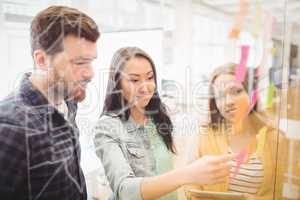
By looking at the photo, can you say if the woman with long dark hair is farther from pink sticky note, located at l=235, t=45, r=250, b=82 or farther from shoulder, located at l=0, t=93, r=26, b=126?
shoulder, located at l=0, t=93, r=26, b=126

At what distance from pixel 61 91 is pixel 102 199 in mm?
447

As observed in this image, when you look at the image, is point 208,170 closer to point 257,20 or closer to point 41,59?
point 257,20

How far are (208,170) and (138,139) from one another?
0.27 meters

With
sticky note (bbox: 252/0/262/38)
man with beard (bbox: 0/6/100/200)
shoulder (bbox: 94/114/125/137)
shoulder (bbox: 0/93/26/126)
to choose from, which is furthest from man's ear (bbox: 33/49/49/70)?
sticky note (bbox: 252/0/262/38)

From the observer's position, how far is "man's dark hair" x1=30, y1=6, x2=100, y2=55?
1.11 metres

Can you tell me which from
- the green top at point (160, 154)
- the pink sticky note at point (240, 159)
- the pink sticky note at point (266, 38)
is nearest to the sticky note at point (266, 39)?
the pink sticky note at point (266, 38)

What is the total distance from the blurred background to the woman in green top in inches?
1.5

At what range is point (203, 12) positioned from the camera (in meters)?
1.04

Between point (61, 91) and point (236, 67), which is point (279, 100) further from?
point (61, 91)

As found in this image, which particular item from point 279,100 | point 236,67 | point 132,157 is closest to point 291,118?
point 279,100

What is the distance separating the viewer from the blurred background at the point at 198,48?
3.36 ft

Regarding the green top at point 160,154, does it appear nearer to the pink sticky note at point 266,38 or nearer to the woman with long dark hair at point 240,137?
the woman with long dark hair at point 240,137

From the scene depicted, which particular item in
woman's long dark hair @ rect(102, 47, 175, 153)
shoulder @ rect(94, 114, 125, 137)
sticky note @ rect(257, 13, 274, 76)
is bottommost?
shoulder @ rect(94, 114, 125, 137)

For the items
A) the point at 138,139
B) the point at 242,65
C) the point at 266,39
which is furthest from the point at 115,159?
the point at 266,39
